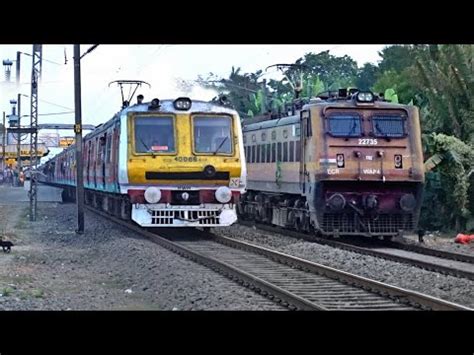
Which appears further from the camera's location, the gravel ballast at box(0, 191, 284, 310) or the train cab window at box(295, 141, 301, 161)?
the train cab window at box(295, 141, 301, 161)

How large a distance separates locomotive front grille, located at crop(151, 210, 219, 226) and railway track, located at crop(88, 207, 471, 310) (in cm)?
71

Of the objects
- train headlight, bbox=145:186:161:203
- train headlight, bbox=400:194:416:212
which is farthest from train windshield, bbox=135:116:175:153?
train headlight, bbox=400:194:416:212

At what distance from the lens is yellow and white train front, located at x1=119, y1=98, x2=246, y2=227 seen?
16.8 metres

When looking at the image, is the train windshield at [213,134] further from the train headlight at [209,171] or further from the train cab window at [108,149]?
the train cab window at [108,149]

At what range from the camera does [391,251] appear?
1578 cm

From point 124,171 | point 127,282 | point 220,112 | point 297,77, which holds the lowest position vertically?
point 127,282

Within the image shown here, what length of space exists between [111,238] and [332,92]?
553cm

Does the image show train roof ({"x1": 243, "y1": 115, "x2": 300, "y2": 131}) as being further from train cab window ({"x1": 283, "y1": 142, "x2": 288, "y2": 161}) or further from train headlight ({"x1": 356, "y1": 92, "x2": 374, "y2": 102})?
train headlight ({"x1": 356, "y1": 92, "x2": 374, "y2": 102})

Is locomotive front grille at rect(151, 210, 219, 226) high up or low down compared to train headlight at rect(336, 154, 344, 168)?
down

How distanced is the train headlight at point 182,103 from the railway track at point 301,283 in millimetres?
Result: 2906

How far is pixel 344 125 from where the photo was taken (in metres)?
16.6

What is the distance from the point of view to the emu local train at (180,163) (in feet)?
55.3
